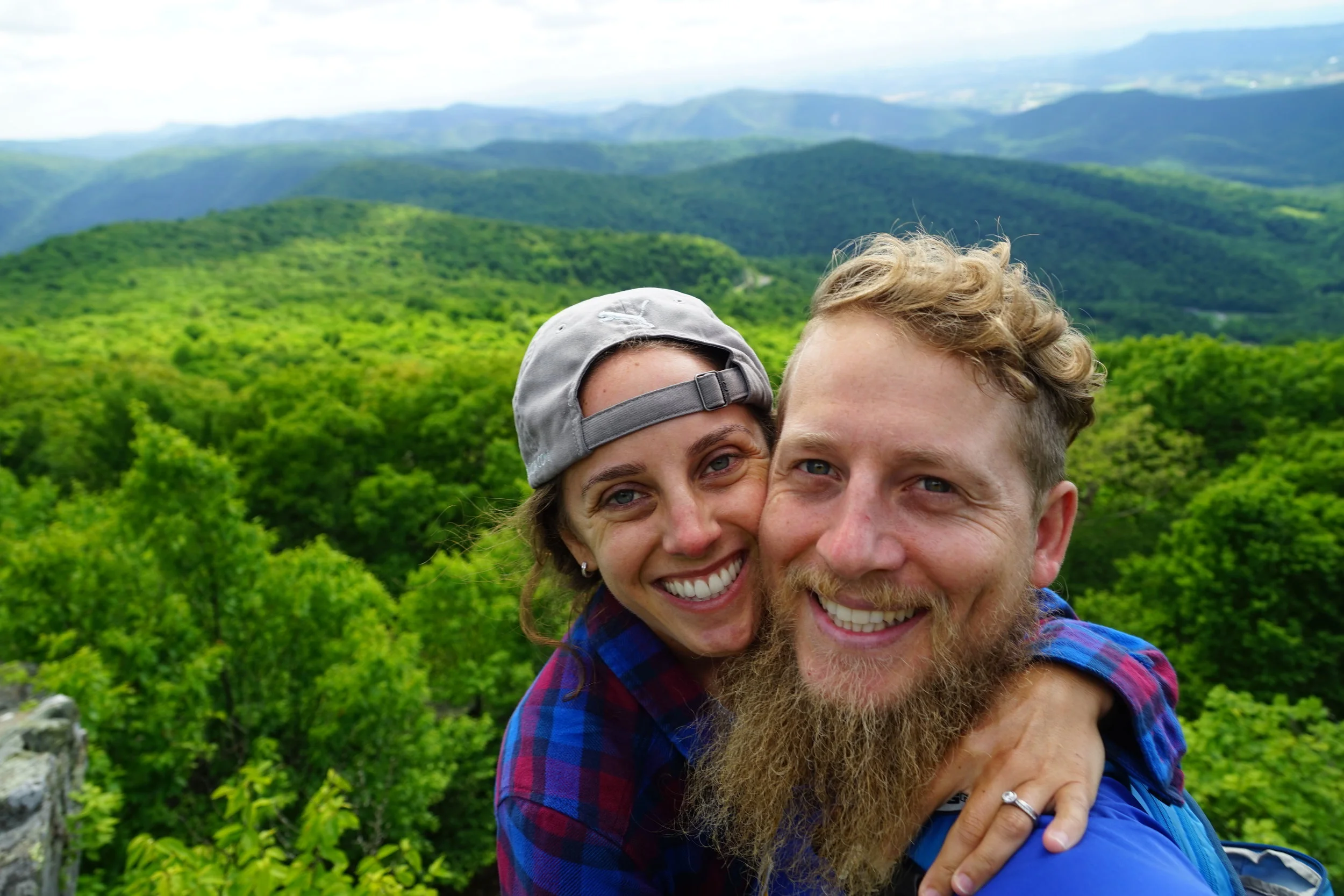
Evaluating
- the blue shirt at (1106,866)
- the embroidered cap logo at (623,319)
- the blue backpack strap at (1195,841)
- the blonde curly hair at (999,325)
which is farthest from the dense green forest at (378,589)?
the blue backpack strap at (1195,841)

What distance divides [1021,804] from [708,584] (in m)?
1.20

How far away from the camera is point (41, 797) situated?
8055mm

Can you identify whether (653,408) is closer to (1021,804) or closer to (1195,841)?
(1021,804)

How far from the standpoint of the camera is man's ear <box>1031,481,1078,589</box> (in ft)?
8.09

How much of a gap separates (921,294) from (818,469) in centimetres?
60

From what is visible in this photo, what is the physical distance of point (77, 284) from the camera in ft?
376

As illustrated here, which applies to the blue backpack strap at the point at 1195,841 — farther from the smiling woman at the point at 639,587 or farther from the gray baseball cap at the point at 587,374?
the gray baseball cap at the point at 587,374

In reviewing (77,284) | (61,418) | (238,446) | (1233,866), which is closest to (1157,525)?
(1233,866)

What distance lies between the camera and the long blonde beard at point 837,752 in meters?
2.26

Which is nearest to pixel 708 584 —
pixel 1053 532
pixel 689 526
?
pixel 689 526

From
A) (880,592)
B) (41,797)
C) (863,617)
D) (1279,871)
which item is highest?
(880,592)

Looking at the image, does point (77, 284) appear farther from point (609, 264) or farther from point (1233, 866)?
point (1233, 866)

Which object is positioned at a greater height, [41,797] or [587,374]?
[587,374]

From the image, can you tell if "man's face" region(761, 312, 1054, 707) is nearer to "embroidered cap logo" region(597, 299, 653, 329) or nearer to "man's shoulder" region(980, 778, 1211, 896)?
"man's shoulder" region(980, 778, 1211, 896)
